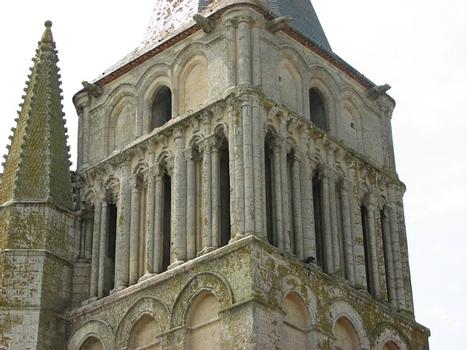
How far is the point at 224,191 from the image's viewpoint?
28.9 metres

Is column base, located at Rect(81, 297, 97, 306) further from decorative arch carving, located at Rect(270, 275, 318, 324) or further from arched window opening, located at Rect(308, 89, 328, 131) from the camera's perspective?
arched window opening, located at Rect(308, 89, 328, 131)

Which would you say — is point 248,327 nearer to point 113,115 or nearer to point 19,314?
point 19,314

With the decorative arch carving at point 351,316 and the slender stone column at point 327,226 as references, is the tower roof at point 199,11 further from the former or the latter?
the decorative arch carving at point 351,316

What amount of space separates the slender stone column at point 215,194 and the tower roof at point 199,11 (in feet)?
13.7

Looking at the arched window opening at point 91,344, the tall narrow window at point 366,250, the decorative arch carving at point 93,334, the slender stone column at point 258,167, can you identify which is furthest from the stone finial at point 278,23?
the arched window opening at point 91,344

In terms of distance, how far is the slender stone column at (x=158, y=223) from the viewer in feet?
93.4

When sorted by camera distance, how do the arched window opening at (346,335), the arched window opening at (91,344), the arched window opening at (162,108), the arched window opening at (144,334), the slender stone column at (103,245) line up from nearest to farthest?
the arched window opening at (144,334) < the arched window opening at (346,335) < the arched window opening at (91,344) < the slender stone column at (103,245) < the arched window opening at (162,108)

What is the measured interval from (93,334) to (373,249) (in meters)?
6.88

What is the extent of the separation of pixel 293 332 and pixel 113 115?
8.40 meters

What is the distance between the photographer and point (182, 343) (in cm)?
2633

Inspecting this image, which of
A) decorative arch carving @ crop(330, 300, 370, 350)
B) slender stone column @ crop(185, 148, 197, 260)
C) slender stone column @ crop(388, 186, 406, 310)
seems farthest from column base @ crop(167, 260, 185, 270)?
slender stone column @ crop(388, 186, 406, 310)

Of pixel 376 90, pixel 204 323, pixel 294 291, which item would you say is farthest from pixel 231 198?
pixel 376 90

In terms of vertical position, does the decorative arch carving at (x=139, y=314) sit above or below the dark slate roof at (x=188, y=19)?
below

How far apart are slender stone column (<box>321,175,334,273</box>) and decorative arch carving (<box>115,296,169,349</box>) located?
3.92 metres
